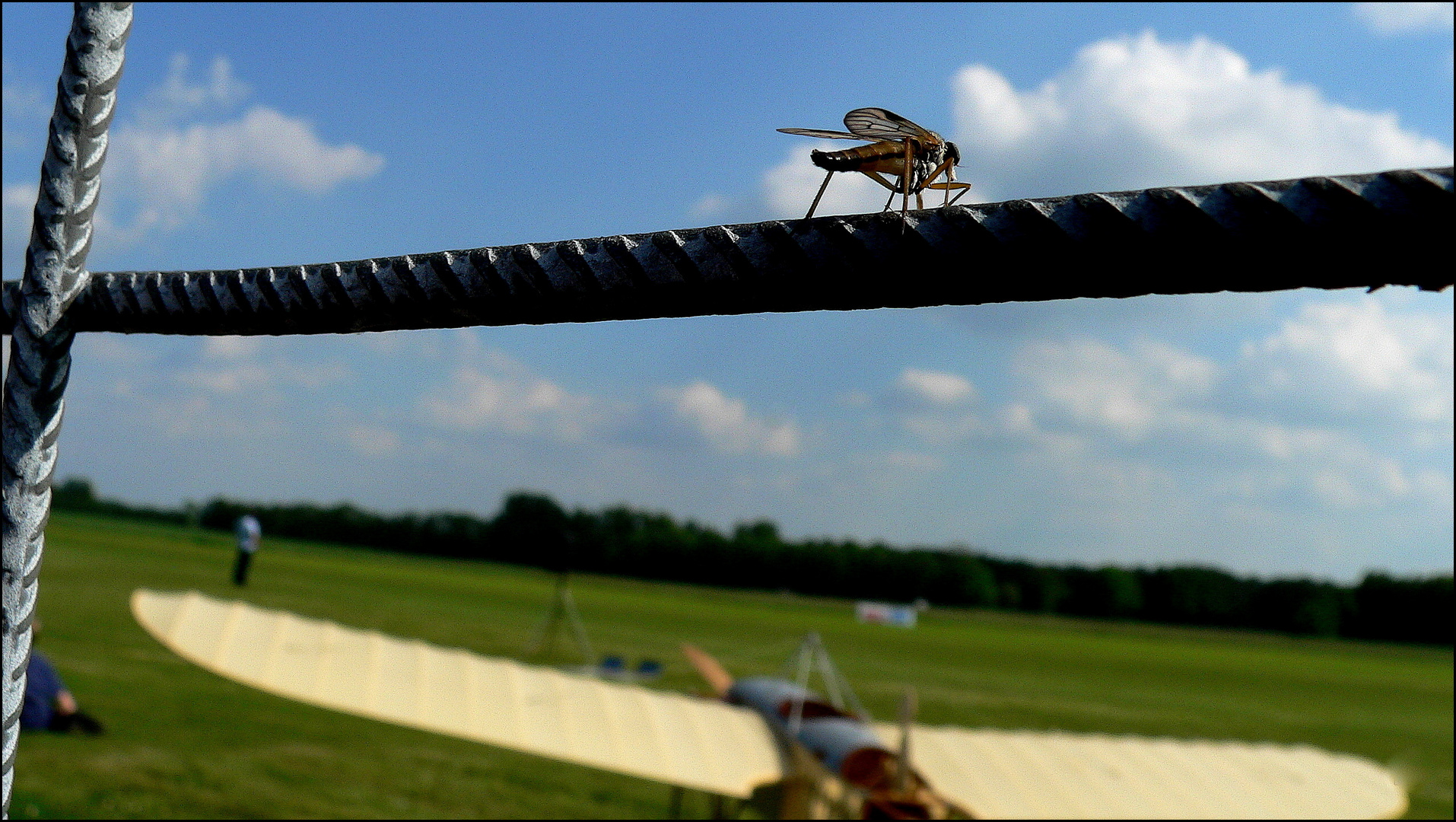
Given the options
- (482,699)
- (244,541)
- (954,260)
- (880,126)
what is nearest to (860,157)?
(880,126)

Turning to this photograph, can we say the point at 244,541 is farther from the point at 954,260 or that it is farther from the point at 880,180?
the point at 954,260

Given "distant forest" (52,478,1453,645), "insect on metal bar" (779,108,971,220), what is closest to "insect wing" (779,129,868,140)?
"insect on metal bar" (779,108,971,220)

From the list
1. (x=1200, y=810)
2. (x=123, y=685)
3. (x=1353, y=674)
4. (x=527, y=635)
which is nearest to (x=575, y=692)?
(x=1200, y=810)

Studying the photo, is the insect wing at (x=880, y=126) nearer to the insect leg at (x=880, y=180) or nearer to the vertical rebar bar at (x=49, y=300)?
the insect leg at (x=880, y=180)

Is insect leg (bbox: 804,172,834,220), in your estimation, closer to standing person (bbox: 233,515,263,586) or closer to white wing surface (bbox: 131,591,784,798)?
white wing surface (bbox: 131,591,784,798)

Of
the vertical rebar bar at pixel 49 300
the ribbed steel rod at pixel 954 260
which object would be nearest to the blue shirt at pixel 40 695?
the vertical rebar bar at pixel 49 300

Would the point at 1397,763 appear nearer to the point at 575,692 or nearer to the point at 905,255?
the point at 575,692

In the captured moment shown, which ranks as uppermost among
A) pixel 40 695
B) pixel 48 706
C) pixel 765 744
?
pixel 765 744
